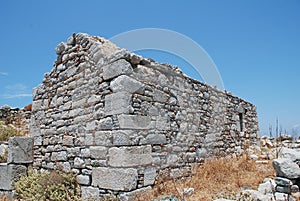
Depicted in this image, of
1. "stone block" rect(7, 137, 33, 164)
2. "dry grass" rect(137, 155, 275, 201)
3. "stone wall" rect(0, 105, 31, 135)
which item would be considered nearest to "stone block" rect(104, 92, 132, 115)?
"dry grass" rect(137, 155, 275, 201)

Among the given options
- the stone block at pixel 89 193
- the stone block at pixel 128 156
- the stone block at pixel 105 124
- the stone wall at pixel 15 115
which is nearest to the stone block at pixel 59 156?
the stone block at pixel 89 193

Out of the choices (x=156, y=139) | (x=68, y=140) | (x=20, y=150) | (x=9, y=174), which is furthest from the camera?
(x=20, y=150)

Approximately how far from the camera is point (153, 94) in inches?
200

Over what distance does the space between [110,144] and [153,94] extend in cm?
128

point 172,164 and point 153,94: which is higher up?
point 153,94

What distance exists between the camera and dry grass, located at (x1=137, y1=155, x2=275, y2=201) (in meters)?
4.66

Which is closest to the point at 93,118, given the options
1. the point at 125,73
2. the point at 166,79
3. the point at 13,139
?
the point at 125,73

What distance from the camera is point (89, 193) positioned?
479 centimetres

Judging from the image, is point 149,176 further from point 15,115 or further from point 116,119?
point 15,115

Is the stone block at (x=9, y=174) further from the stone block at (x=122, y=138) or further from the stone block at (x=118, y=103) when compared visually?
the stone block at (x=122, y=138)

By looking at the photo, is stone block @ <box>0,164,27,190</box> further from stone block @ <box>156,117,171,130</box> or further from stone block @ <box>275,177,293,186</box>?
stone block @ <box>275,177,293,186</box>

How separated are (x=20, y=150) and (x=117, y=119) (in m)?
3.47

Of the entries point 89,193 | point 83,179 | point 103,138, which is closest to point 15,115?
point 83,179

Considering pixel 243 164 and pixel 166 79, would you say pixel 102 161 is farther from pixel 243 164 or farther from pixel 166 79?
pixel 243 164
